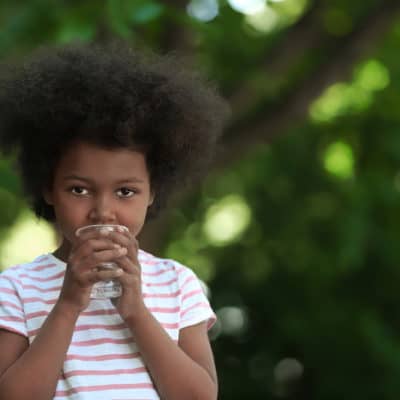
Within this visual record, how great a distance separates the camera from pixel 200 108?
7.81ft

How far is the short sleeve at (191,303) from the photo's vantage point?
226 centimetres

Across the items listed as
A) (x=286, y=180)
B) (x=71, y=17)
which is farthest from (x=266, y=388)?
(x=71, y=17)

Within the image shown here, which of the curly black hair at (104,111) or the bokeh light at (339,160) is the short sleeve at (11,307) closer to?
the curly black hair at (104,111)

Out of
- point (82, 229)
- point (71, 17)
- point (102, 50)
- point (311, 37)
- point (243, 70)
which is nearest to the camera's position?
point (82, 229)

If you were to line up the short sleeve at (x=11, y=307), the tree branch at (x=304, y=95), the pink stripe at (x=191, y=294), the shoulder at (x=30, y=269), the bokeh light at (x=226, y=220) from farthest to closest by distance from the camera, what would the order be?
the bokeh light at (x=226, y=220)
the tree branch at (x=304, y=95)
the pink stripe at (x=191, y=294)
the shoulder at (x=30, y=269)
the short sleeve at (x=11, y=307)

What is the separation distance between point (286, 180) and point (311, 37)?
2.01 meters

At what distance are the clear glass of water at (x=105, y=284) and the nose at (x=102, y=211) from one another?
4 centimetres

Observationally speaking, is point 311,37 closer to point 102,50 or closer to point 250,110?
point 250,110

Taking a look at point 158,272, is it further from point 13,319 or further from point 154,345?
point 13,319

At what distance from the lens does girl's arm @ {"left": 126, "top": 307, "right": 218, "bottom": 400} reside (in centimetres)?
208

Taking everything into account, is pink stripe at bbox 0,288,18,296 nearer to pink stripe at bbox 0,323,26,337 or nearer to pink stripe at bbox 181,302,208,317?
pink stripe at bbox 0,323,26,337

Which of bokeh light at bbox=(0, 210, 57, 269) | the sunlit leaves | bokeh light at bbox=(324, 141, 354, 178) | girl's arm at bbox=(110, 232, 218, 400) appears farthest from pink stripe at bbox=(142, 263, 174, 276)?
bokeh light at bbox=(0, 210, 57, 269)

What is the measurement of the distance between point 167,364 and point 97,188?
450mm

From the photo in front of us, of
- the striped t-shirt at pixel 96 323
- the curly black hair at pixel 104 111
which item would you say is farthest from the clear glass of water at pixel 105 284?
the curly black hair at pixel 104 111
